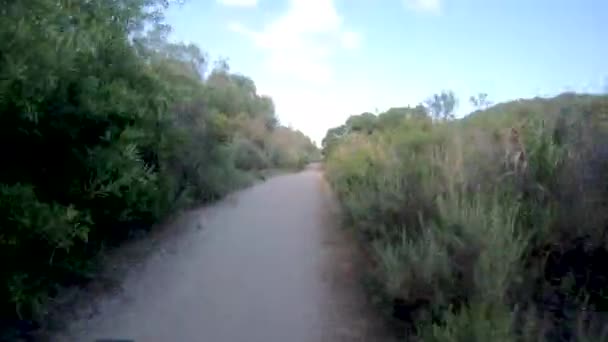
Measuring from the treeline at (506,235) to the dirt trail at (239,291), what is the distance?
782mm

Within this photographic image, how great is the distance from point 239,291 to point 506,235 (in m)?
4.30

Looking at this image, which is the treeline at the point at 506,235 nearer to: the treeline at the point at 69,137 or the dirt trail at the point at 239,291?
the dirt trail at the point at 239,291

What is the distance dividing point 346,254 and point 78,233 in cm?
548

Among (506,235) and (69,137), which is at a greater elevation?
(69,137)

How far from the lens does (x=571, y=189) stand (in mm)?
6871

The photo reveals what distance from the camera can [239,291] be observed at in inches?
346

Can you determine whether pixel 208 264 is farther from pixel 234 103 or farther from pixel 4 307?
pixel 234 103

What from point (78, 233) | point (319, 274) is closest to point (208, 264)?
point (319, 274)

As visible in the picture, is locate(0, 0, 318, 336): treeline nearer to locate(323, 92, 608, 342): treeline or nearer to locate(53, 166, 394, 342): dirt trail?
locate(53, 166, 394, 342): dirt trail

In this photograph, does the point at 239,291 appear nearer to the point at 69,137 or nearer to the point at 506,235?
the point at 69,137

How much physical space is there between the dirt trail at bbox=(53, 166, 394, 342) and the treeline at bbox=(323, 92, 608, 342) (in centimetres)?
78

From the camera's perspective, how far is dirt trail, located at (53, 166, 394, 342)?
724cm

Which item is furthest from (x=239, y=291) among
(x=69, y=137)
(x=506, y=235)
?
(x=506, y=235)

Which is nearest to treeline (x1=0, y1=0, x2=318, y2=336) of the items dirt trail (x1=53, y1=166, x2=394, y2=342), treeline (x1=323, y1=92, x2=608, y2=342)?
dirt trail (x1=53, y1=166, x2=394, y2=342)
